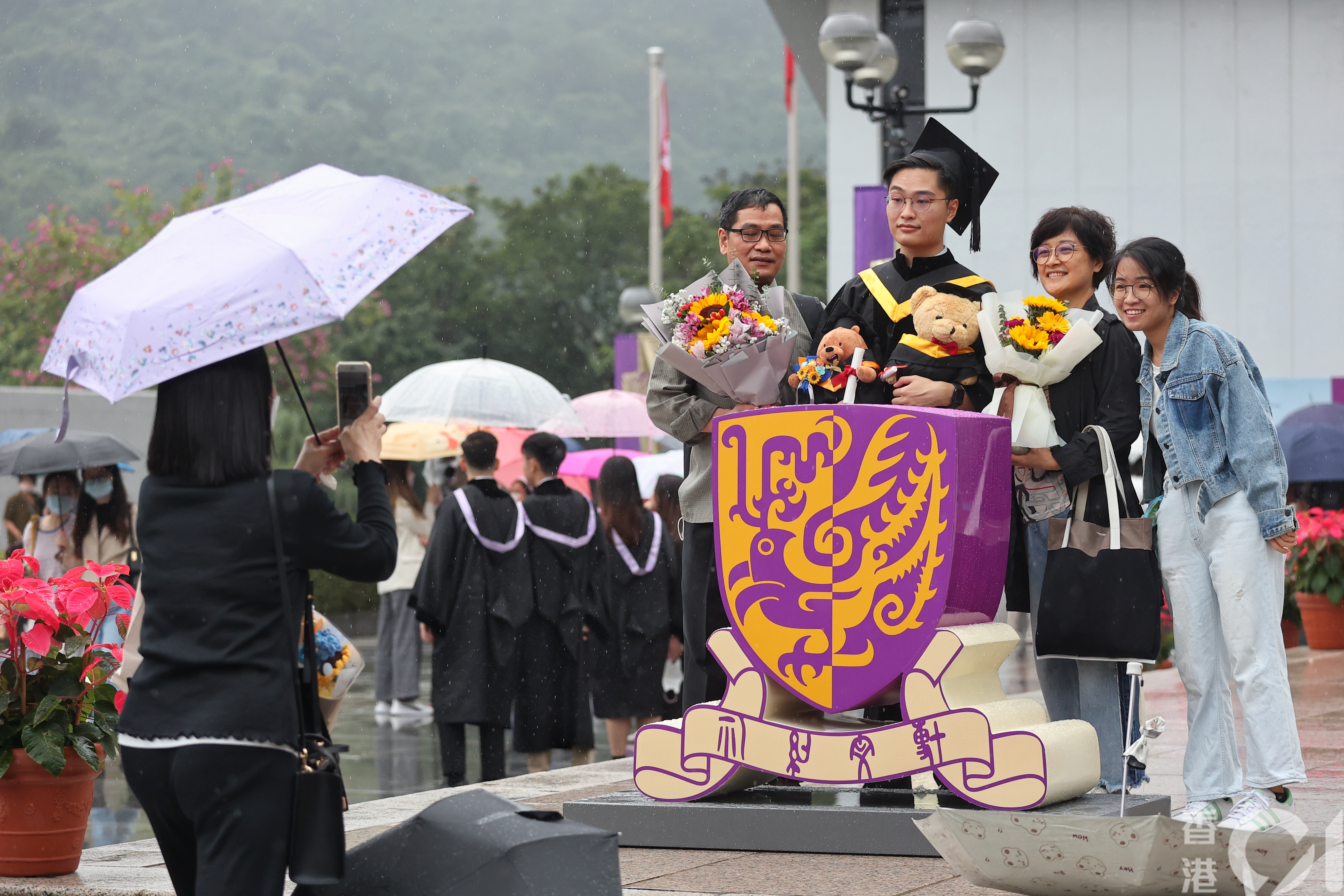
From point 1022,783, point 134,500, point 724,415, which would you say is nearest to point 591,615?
point 724,415

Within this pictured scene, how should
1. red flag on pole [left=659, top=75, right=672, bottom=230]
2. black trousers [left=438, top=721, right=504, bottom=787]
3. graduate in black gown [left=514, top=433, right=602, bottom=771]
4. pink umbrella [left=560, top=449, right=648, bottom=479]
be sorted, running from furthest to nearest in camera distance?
red flag on pole [left=659, top=75, right=672, bottom=230], pink umbrella [left=560, top=449, right=648, bottom=479], graduate in black gown [left=514, top=433, right=602, bottom=771], black trousers [left=438, top=721, right=504, bottom=787]

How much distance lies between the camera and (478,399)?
12.8 meters

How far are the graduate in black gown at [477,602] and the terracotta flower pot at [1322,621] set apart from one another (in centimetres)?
708

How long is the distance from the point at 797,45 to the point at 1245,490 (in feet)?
60.5

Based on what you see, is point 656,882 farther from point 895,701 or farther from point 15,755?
point 15,755

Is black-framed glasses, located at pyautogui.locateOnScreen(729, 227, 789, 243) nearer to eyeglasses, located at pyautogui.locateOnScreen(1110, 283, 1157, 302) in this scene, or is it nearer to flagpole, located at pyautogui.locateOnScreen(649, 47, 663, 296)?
eyeglasses, located at pyautogui.locateOnScreen(1110, 283, 1157, 302)

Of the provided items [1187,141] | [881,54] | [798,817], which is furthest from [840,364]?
[1187,141]

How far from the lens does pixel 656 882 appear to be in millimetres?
4855

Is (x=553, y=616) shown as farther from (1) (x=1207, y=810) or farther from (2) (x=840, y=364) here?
(1) (x=1207, y=810)

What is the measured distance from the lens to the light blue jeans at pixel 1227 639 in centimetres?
532

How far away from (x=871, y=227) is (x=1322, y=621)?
17.7ft

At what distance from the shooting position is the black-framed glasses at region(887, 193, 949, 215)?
225 inches

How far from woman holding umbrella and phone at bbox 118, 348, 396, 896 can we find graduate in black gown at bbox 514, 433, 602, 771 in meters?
6.09

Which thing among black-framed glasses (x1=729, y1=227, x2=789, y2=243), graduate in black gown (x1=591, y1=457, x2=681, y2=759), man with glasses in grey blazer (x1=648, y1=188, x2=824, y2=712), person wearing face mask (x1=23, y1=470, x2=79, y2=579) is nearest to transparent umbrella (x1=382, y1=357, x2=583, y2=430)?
person wearing face mask (x1=23, y1=470, x2=79, y2=579)
